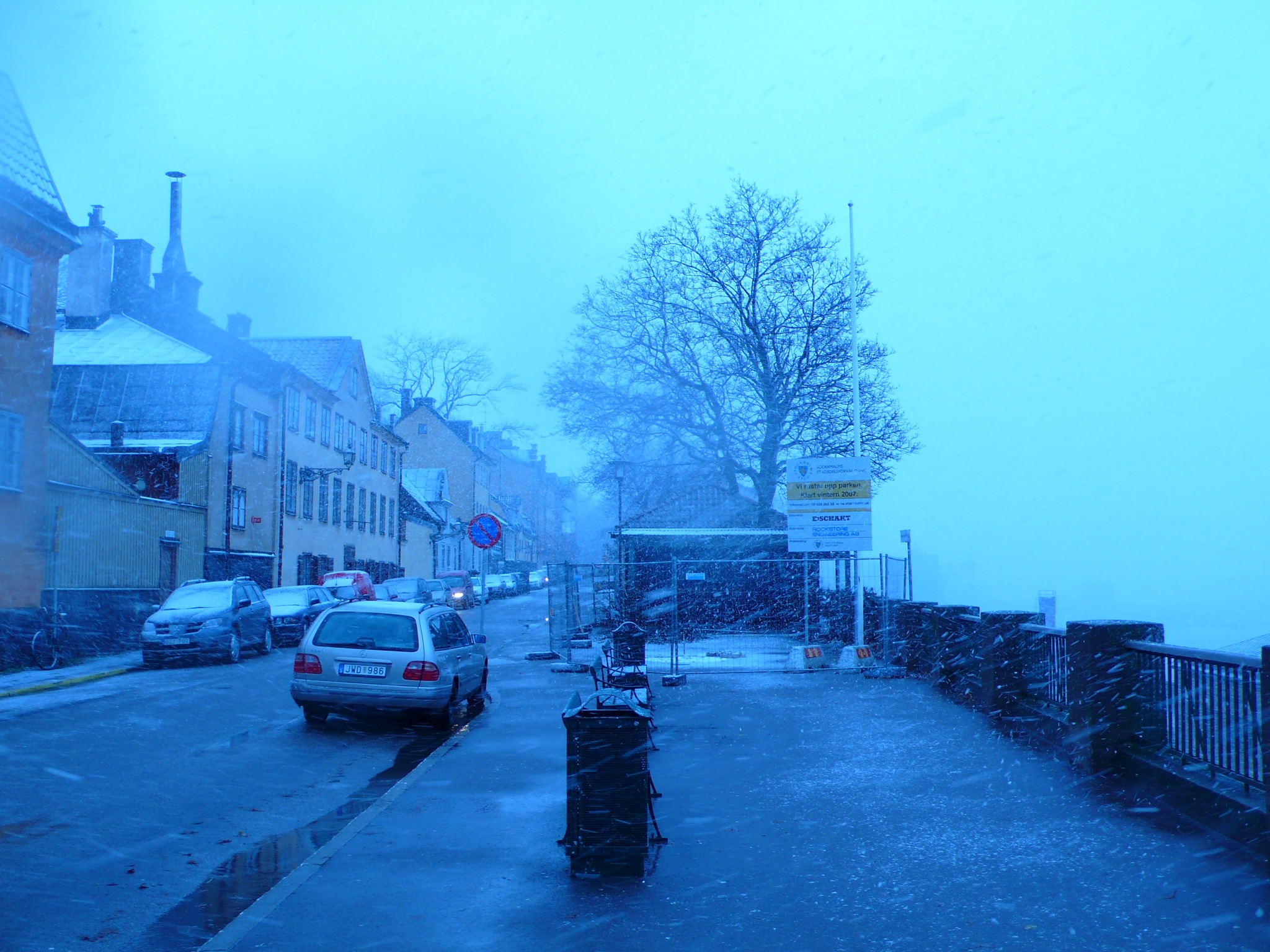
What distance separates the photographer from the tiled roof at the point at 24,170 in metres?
22.0

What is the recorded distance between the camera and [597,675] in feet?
38.5

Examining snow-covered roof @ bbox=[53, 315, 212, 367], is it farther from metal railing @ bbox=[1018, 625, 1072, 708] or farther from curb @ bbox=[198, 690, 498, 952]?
curb @ bbox=[198, 690, 498, 952]

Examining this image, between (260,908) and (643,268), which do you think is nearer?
(260,908)

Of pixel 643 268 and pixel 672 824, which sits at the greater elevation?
pixel 643 268

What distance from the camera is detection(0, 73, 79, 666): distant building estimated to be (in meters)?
22.0

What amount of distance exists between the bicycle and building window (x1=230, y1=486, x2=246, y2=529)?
51.2 ft

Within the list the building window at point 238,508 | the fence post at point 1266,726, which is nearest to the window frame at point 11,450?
the building window at point 238,508

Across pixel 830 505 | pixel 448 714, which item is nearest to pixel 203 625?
pixel 448 714

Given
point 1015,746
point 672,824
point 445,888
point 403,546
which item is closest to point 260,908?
point 445,888

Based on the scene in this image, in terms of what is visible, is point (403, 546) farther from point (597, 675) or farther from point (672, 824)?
point (672, 824)

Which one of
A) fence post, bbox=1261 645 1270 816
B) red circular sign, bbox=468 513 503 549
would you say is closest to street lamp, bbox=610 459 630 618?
red circular sign, bbox=468 513 503 549

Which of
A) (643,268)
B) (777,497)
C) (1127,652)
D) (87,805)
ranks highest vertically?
(643,268)

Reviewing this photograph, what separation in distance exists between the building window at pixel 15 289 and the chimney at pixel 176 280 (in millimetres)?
18583

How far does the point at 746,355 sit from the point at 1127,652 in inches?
1107
